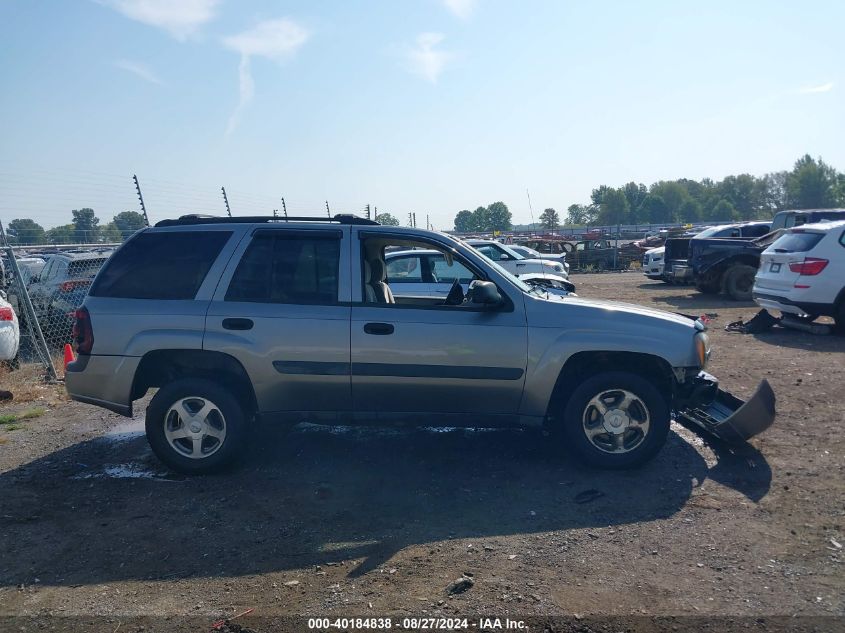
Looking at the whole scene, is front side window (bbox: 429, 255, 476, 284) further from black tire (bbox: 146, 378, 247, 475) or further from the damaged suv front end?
black tire (bbox: 146, 378, 247, 475)


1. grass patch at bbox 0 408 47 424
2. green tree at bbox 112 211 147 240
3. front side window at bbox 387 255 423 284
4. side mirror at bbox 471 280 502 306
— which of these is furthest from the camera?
green tree at bbox 112 211 147 240

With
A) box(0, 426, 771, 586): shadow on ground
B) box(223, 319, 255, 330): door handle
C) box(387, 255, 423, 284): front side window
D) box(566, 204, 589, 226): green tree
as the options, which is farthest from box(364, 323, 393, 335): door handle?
box(566, 204, 589, 226): green tree

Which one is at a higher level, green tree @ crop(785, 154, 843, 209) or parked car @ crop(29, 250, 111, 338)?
green tree @ crop(785, 154, 843, 209)

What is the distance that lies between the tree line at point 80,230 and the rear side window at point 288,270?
1039 centimetres

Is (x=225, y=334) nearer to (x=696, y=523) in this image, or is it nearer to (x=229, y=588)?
(x=229, y=588)

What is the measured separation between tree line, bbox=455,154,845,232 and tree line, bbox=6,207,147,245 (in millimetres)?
66546

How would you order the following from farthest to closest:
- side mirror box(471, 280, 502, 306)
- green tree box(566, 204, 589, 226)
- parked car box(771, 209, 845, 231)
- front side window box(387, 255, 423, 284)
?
green tree box(566, 204, 589, 226) → parked car box(771, 209, 845, 231) → front side window box(387, 255, 423, 284) → side mirror box(471, 280, 502, 306)

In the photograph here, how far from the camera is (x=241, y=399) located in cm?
550

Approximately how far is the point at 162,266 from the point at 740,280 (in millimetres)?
14809

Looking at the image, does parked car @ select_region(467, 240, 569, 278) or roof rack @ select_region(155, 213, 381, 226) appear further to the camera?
parked car @ select_region(467, 240, 569, 278)

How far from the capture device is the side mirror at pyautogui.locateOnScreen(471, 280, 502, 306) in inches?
204

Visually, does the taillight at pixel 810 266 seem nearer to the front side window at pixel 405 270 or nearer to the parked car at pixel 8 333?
the front side window at pixel 405 270

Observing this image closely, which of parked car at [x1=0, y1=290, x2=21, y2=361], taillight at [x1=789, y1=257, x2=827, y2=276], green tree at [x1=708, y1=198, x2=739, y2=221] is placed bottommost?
parked car at [x1=0, y1=290, x2=21, y2=361]

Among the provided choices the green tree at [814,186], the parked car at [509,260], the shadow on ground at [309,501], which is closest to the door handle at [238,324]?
the shadow on ground at [309,501]
